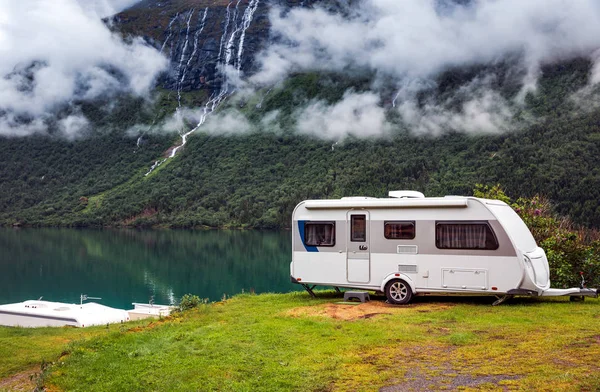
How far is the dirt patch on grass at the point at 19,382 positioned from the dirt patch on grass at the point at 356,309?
5.65 m

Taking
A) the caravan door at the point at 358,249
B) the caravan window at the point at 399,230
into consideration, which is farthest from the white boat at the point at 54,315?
the caravan window at the point at 399,230

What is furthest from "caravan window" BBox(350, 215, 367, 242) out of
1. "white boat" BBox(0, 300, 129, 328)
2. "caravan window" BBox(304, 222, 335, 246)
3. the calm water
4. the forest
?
the forest

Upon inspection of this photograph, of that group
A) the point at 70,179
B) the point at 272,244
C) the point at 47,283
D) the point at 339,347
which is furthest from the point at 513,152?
the point at 70,179

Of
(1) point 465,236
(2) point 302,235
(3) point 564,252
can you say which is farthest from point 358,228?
(3) point 564,252

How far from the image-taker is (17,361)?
495 inches

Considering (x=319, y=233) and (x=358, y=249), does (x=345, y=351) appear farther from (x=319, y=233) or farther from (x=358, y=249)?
(x=319, y=233)

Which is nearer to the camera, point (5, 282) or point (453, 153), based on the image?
point (5, 282)

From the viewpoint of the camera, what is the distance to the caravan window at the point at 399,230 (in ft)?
48.5

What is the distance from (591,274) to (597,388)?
36.4ft

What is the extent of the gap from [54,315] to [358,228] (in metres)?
19.3

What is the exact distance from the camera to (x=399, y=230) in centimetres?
1490

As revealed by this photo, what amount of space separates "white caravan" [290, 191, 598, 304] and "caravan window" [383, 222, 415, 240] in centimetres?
2

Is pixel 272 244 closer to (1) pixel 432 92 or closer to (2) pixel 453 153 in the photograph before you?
(2) pixel 453 153

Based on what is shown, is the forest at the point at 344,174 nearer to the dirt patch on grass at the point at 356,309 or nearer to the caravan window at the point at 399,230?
the caravan window at the point at 399,230
